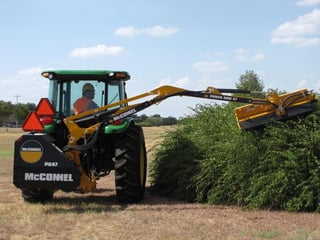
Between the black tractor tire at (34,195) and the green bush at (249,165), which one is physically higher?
the green bush at (249,165)

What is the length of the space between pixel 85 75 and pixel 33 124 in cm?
166

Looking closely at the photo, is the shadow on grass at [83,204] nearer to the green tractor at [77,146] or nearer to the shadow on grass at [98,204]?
the shadow on grass at [98,204]

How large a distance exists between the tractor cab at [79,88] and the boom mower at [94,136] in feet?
0.06

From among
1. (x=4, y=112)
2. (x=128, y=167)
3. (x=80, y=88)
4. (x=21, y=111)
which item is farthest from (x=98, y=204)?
(x=21, y=111)

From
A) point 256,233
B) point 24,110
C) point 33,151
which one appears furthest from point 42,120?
point 24,110

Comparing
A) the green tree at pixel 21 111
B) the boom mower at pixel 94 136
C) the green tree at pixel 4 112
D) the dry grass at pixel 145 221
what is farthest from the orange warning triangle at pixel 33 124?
the green tree at pixel 21 111

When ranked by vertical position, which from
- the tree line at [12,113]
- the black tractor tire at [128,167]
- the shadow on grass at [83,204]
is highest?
the tree line at [12,113]

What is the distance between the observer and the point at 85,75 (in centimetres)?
947

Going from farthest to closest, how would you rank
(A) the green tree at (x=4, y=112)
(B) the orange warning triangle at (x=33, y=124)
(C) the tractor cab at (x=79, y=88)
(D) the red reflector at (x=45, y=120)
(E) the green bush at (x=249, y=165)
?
(A) the green tree at (x=4, y=112) → (C) the tractor cab at (x=79, y=88) → (D) the red reflector at (x=45, y=120) → (B) the orange warning triangle at (x=33, y=124) → (E) the green bush at (x=249, y=165)

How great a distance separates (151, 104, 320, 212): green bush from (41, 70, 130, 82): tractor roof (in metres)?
1.82

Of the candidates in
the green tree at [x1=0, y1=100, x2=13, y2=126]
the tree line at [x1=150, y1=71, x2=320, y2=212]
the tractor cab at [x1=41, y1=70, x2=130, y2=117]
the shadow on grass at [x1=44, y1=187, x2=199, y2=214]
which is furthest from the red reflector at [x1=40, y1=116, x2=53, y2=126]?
the green tree at [x1=0, y1=100, x2=13, y2=126]

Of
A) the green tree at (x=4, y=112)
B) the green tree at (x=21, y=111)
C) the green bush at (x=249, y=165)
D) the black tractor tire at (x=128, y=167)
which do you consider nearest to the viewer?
the green bush at (x=249, y=165)

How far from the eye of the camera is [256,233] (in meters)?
6.15

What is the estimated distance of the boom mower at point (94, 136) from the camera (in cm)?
805
